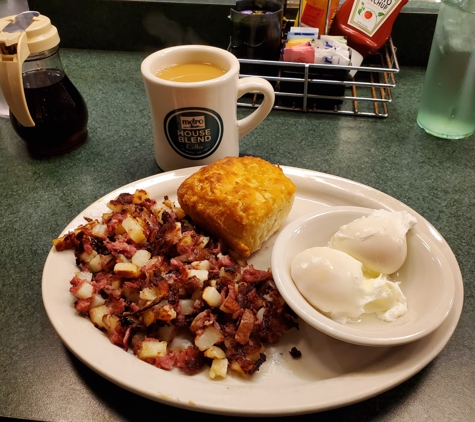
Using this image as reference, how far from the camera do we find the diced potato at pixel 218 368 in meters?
0.69

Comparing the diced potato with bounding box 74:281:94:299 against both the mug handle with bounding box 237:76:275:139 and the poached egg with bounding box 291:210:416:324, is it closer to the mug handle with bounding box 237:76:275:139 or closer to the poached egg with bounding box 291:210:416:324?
the poached egg with bounding box 291:210:416:324

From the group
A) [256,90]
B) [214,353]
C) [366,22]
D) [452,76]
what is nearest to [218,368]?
[214,353]

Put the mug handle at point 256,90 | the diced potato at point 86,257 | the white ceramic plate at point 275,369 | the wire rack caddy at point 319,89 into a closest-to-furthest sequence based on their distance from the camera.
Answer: the white ceramic plate at point 275,369 → the diced potato at point 86,257 → the mug handle at point 256,90 → the wire rack caddy at point 319,89

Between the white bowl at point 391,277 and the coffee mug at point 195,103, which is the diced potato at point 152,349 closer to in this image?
the white bowl at point 391,277

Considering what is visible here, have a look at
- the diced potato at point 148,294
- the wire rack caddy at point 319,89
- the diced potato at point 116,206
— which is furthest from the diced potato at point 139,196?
the wire rack caddy at point 319,89

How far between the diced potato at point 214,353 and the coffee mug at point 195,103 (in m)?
0.51

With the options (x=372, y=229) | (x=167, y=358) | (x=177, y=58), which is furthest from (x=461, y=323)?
(x=177, y=58)

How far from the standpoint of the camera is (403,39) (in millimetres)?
1593

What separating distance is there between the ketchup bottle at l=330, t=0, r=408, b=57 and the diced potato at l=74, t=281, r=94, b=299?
1197mm

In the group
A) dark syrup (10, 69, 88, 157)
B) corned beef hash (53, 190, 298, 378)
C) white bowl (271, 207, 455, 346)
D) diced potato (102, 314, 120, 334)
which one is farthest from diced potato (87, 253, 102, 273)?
dark syrup (10, 69, 88, 157)

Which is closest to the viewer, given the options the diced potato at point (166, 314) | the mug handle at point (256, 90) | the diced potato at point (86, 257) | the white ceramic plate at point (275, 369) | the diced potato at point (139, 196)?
the white ceramic plate at point (275, 369)

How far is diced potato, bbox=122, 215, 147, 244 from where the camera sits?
852 mm

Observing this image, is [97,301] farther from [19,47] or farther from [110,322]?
[19,47]

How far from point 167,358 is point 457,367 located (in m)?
0.48
